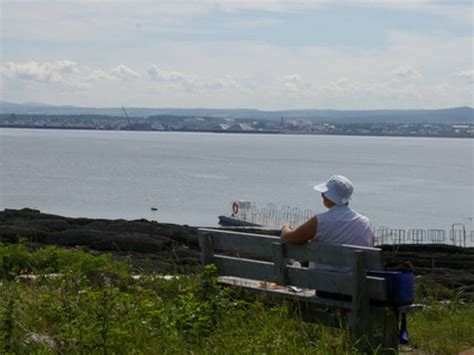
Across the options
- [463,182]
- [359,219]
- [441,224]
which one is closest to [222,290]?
[359,219]

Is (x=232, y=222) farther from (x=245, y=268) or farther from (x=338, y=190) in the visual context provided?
(x=338, y=190)

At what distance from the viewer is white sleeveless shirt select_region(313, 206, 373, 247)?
8.09m

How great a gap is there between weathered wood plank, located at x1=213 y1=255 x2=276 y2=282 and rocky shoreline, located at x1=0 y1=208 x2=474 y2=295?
1226 centimetres

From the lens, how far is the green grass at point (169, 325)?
277 inches

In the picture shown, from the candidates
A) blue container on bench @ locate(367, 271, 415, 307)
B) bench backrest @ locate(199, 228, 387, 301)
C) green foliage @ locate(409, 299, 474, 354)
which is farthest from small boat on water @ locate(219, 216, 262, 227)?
blue container on bench @ locate(367, 271, 415, 307)

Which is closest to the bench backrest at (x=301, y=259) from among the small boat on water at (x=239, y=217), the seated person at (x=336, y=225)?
the seated person at (x=336, y=225)

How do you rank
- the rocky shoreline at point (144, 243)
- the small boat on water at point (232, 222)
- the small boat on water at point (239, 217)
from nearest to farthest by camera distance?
the rocky shoreline at point (144, 243) → the small boat on water at point (232, 222) → the small boat on water at point (239, 217)

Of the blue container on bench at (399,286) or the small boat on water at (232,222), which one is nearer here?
the blue container on bench at (399,286)

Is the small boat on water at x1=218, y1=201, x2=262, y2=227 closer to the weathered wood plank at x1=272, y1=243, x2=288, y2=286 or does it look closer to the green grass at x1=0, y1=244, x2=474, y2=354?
the green grass at x1=0, y1=244, x2=474, y2=354

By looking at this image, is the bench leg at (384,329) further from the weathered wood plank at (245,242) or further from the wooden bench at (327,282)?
the weathered wood plank at (245,242)

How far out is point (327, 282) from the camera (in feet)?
25.4

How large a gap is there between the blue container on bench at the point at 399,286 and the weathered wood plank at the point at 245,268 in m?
1.24

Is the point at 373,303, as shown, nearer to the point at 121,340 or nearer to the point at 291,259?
the point at 291,259

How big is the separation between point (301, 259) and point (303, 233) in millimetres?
218
